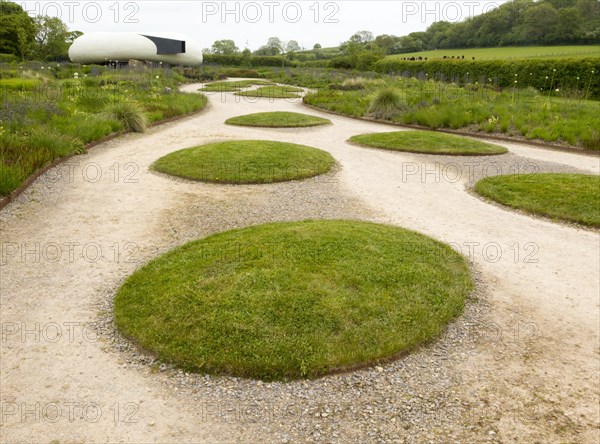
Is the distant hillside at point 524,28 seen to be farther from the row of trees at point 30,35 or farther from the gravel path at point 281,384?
the gravel path at point 281,384

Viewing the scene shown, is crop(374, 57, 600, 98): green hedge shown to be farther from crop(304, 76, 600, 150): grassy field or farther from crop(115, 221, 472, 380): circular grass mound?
crop(115, 221, 472, 380): circular grass mound

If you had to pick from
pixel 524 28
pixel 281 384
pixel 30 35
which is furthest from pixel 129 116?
pixel 524 28

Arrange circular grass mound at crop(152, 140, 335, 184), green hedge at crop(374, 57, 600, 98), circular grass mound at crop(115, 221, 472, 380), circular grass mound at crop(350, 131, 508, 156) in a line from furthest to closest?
1. green hedge at crop(374, 57, 600, 98)
2. circular grass mound at crop(350, 131, 508, 156)
3. circular grass mound at crop(152, 140, 335, 184)
4. circular grass mound at crop(115, 221, 472, 380)

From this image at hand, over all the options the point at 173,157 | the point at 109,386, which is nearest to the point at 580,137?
the point at 173,157

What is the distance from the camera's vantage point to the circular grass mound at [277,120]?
53.5ft

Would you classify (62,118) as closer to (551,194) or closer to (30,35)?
(551,194)

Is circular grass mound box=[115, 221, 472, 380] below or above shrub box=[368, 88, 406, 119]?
below

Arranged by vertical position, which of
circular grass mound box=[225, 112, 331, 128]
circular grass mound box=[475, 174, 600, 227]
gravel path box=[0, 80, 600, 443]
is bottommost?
gravel path box=[0, 80, 600, 443]

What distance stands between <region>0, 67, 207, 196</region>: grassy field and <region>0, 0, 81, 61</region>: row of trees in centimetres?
3094

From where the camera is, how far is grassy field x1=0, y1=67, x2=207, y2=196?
9.21 metres

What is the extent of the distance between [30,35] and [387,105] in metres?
44.4

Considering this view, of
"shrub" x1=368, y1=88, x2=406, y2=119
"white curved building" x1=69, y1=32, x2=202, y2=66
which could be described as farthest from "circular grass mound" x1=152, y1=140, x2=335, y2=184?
"white curved building" x1=69, y1=32, x2=202, y2=66

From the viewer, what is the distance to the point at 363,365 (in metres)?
4.14

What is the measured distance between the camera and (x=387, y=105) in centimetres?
1834
